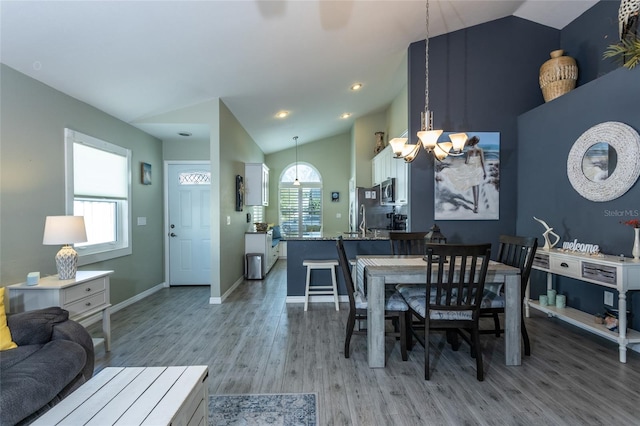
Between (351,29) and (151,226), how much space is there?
13.2 feet

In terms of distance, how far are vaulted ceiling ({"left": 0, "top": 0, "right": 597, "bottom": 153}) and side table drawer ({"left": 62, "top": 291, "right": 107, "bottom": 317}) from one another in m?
2.03

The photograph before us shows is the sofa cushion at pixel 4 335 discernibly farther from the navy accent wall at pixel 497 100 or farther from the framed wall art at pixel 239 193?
the navy accent wall at pixel 497 100

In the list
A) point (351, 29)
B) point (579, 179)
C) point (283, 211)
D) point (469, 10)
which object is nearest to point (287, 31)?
point (351, 29)

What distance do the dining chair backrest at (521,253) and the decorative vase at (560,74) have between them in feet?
7.07

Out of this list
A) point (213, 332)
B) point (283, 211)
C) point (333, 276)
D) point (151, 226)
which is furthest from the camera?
point (283, 211)

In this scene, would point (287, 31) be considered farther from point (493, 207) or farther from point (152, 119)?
point (493, 207)

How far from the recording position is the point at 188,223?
529 centimetres

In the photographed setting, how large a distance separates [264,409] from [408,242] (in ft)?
7.37

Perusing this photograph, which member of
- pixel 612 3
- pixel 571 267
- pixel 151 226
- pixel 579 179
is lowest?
pixel 571 267

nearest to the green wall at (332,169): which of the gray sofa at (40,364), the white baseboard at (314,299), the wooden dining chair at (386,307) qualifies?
the white baseboard at (314,299)

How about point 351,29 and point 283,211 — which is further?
point 283,211

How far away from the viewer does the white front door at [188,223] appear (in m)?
5.25

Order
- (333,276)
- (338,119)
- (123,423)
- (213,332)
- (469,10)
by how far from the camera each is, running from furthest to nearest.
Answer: (338,119), (333,276), (469,10), (213,332), (123,423)

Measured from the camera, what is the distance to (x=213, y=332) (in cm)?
333
